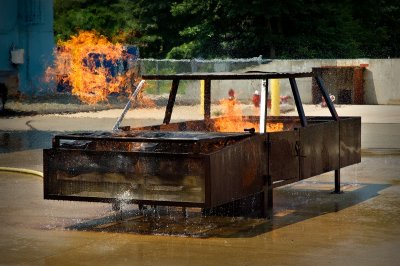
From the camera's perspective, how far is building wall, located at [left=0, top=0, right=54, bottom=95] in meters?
42.0

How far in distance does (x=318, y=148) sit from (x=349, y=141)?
102cm

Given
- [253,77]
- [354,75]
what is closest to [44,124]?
[354,75]

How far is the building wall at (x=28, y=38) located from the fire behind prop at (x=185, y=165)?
29934 mm

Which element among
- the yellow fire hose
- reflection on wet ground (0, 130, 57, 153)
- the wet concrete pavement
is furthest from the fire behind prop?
reflection on wet ground (0, 130, 57, 153)

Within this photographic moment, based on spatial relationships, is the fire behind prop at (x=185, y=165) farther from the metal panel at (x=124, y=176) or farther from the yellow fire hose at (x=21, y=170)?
the yellow fire hose at (x=21, y=170)

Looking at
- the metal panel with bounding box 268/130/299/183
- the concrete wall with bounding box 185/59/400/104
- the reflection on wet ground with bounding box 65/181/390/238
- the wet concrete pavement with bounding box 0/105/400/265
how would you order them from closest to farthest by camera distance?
the wet concrete pavement with bounding box 0/105/400/265 < the reflection on wet ground with bounding box 65/181/390/238 < the metal panel with bounding box 268/130/299/183 < the concrete wall with bounding box 185/59/400/104

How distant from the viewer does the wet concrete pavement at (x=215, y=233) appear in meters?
9.88

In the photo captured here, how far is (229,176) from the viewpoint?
1116 cm

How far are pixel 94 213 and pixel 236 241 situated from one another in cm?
241

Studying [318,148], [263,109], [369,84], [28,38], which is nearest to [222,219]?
[263,109]

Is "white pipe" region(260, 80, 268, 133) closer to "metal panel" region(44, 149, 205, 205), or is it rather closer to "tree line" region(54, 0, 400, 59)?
"metal panel" region(44, 149, 205, 205)

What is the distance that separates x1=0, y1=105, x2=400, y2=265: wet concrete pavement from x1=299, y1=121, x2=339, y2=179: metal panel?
0.44 m

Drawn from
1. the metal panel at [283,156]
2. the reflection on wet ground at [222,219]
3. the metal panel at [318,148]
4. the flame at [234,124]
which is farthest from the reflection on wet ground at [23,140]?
the metal panel at [283,156]

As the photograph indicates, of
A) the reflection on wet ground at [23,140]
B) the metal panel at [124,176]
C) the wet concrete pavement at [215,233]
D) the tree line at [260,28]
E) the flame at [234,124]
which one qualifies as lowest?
the wet concrete pavement at [215,233]
